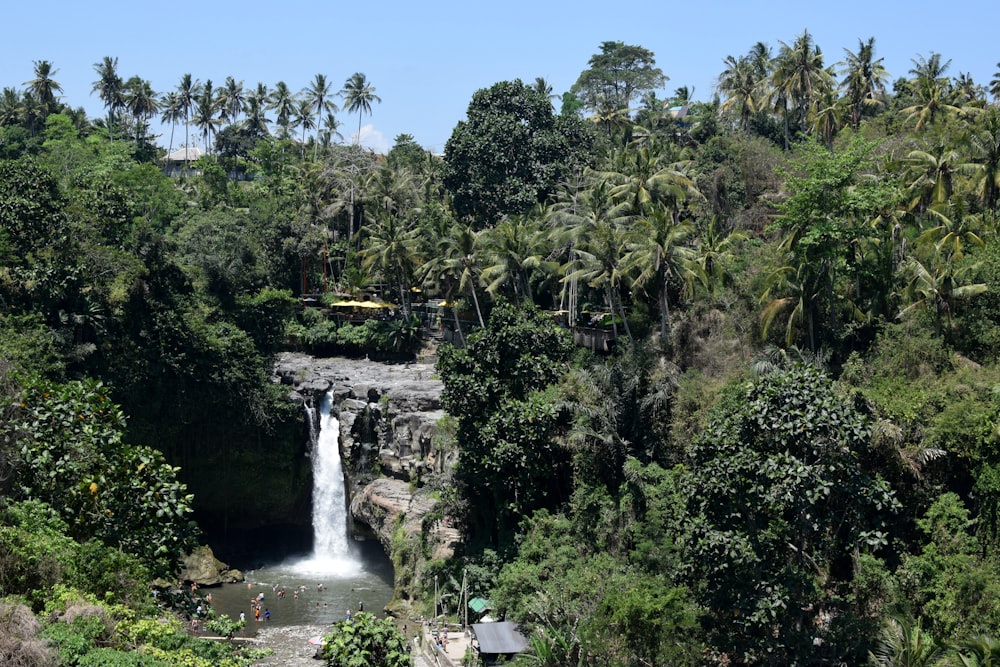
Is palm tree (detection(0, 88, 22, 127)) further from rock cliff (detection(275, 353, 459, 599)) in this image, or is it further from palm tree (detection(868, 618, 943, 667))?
palm tree (detection(868, 618, 943, 667))

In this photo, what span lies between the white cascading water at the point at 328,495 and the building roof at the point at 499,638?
19698mm

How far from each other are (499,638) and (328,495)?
887 inches

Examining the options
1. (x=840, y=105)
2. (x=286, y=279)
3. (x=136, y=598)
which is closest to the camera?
(x=136, y=598)

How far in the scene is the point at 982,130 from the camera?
44.5 m

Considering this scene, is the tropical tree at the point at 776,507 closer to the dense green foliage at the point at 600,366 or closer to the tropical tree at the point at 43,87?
the dense green foliage at the point at 600,366

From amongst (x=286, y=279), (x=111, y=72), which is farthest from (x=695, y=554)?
(x=111, y=72)

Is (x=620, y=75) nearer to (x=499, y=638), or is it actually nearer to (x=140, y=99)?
(x=140, y=99)

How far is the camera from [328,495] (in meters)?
56.3

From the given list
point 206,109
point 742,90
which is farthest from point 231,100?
point 742,90

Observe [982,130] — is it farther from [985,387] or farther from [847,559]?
[847,559]

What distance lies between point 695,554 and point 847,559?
6404 millimetres

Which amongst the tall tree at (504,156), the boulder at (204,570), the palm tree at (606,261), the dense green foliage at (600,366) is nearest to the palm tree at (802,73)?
the dense green foliage at (600,366)

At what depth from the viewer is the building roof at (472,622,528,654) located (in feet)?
116

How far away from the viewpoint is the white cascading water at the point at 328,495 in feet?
181
